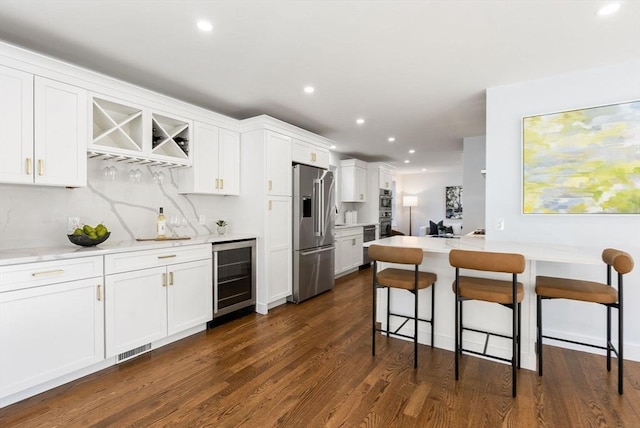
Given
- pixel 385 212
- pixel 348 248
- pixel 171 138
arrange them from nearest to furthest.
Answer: pixel 171 138, pixel 348 248, pixel 385 212

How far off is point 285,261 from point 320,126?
2101 mm

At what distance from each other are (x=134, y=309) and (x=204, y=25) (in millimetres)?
2320

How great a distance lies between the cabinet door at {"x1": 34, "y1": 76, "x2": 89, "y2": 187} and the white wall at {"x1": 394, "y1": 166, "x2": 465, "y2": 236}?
963cm

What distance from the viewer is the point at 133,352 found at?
2.66 m

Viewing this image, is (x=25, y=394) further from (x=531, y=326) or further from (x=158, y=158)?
(x=531, y=326)

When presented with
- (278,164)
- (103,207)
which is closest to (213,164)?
(278,164)

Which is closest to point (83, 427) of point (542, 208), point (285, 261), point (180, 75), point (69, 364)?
point (69, 364)

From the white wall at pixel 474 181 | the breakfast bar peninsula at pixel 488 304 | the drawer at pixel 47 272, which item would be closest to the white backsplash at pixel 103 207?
the drawer at pixel 47 272

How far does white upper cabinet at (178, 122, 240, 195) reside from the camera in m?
Result: 3.48

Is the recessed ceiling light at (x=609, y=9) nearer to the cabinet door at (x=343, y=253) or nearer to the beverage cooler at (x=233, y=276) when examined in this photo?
the beverage cooler at (x=233, y=276)

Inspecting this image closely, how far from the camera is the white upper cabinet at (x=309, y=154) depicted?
4270 millimetres

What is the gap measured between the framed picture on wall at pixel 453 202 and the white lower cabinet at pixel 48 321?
10257 millimetres

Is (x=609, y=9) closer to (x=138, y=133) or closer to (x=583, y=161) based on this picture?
(x=583, y=161)

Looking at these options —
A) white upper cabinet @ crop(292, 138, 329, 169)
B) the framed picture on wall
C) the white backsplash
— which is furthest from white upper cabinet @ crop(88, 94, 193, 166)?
the framed picture on wall
